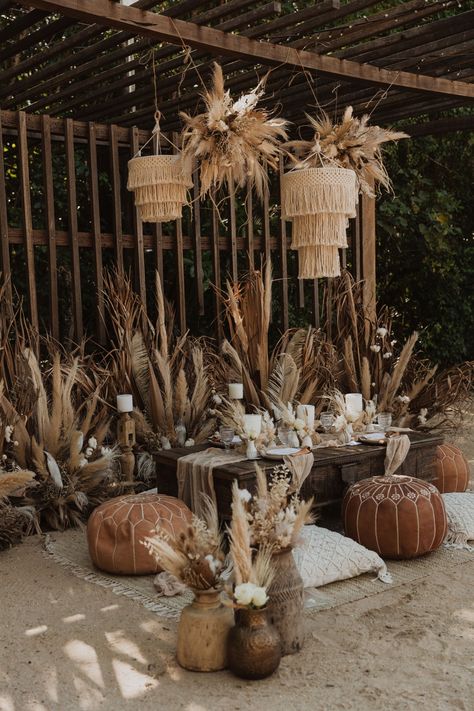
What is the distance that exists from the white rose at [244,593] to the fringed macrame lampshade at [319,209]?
2.19 metres

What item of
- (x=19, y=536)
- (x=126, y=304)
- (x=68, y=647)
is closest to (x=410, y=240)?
(x=126, y=304)

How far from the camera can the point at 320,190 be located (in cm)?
442

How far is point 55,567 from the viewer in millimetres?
4301

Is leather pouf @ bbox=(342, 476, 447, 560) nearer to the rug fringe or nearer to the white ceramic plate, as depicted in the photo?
the white ceramic plate

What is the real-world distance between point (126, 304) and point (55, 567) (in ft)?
7.21

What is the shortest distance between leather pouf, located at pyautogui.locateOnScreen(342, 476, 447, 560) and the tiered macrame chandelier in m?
1.92

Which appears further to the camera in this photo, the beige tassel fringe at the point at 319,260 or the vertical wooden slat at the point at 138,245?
the vertical wooden slat at the point at 138,245

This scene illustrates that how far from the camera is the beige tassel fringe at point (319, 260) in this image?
4.69 meters

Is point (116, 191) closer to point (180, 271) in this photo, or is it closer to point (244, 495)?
point (180, 271)

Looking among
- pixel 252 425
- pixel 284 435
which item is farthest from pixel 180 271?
pixel 252 425

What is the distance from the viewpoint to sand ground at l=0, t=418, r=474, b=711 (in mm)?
2852

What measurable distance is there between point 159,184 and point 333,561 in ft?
7.40

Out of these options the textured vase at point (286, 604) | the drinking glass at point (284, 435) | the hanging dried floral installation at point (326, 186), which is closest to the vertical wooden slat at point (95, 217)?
the hanging dried floral installation at point (326, 186)

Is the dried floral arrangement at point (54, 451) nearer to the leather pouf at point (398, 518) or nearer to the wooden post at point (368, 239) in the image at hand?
the leather pouf at point (398, 518)
